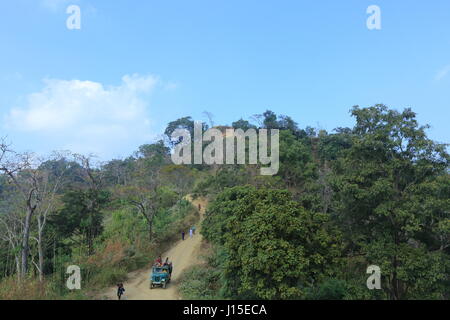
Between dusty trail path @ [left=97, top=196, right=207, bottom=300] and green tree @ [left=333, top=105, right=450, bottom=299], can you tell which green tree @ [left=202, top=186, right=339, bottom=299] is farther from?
dusty trail path @ [left=97, top=196, right=207, bottom=300]

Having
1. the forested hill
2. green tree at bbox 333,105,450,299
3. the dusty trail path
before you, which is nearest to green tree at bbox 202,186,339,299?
the forested hill

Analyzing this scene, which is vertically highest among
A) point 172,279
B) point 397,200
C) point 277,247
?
point 397,200

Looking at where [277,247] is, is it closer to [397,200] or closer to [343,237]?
[343,237]

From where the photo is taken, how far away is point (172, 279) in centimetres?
1802

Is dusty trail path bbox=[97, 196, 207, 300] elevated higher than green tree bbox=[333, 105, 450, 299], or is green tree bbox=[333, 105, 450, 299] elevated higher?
green tree bbox=[333, 105, 450, 299]

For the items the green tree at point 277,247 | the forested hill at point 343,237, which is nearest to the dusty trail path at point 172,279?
the forested hill at point 343,237

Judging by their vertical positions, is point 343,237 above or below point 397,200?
below

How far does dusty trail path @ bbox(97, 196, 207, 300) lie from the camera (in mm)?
15352

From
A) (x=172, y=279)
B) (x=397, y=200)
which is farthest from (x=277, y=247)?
(x=172, y=279)

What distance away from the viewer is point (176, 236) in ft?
85.0

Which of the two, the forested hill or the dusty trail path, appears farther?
the dusty trail path

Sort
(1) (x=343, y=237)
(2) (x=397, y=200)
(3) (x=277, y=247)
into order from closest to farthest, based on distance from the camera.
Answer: (3) (x=277, y=247)
(2) (x=397, y=200)
(1) (x=343, y=237)
